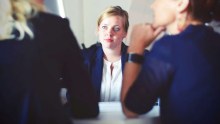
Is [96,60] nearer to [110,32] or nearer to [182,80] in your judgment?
[110,32]

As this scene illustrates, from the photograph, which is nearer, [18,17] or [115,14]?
[18,17]

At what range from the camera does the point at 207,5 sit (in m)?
1.02

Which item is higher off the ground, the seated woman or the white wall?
the white wall

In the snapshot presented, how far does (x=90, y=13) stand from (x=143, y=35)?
0.23 meters

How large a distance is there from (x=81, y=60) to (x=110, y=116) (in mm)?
249

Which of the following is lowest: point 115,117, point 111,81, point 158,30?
point 115,117

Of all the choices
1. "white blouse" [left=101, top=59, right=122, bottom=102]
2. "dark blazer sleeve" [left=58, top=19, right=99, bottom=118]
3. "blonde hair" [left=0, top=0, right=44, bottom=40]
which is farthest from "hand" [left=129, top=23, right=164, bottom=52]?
"blonde hair" [left=0, top=0, right=44, bottom=40]

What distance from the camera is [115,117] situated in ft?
3.34

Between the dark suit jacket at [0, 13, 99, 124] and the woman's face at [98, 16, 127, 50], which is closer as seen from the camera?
the dark suit jacket at [0, 13, 99, 124]

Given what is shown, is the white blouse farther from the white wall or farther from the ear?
the ear

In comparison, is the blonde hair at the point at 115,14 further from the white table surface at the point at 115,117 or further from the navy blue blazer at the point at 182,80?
the white table surface at the point at 115,117

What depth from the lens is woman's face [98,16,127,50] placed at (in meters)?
1.02

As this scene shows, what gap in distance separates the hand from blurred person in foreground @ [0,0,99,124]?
0.73 ft

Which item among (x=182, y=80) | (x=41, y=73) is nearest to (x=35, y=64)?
(x=41, y=73)
